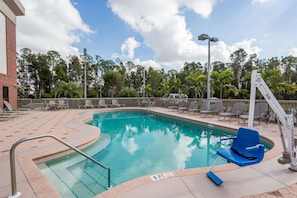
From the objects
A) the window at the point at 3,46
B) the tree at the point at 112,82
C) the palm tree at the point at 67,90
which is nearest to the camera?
the window at the point at 3,46

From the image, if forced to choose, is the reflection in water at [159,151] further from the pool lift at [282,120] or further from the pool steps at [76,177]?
the pool lift at [282,120]

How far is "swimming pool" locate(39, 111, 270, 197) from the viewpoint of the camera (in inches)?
144

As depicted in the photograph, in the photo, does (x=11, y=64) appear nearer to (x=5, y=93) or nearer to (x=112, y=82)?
(x=5, y=93)

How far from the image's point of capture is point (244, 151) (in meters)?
3.01

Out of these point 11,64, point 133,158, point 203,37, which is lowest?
point 133,158

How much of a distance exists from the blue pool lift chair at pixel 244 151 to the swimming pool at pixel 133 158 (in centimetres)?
165

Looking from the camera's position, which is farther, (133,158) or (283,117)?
(133,158)

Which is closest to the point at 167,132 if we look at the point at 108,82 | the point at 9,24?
the point at 9,24

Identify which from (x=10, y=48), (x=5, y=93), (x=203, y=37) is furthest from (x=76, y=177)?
(x=10, y=48)

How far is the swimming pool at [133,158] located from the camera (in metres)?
3.65

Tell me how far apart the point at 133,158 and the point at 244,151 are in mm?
3002

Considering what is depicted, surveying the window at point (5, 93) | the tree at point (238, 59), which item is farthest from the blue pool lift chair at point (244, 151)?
the tree at point (238, 59)

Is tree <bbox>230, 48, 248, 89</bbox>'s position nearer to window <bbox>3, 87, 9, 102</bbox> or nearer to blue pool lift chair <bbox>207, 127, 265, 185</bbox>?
window <bbox>3, 87, 9, 102</bbox>

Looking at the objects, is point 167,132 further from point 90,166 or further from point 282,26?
point 282,26
